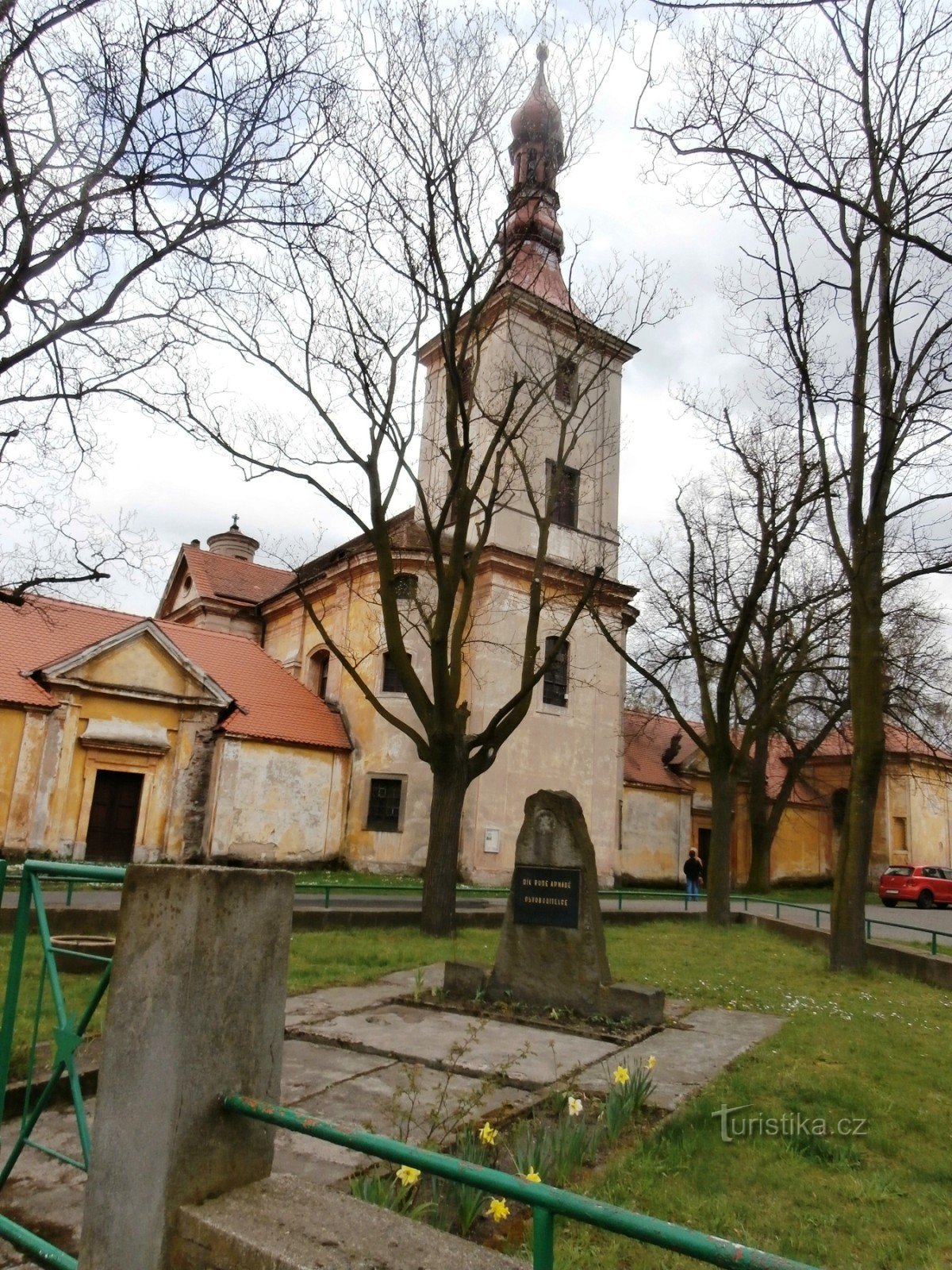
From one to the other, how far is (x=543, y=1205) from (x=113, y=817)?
2295 centimetres

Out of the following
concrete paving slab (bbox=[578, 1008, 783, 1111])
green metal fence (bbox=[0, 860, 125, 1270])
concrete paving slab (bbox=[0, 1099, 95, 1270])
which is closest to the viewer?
green metal fence (bbox=[0, 860, 125, 1270])

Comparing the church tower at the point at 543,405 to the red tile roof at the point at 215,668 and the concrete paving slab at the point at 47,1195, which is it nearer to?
the red tile roof at the point at 215,668

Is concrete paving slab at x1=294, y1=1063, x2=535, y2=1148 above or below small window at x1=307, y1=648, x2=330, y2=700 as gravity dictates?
below

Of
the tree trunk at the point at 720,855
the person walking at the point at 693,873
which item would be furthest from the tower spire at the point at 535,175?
the person walking at the point at 693,873

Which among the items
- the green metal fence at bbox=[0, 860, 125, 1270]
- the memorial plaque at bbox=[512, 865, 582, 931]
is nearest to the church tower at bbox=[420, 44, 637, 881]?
the memorial plaque at bbox=[512, 865, 582, 931]

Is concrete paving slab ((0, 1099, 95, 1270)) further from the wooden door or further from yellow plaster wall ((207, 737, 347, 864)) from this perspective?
yellow plaster wall ((207, 737, 347, 864))

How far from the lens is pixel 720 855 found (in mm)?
18266

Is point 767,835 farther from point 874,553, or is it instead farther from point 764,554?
point 874,553

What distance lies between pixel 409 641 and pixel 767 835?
15.4 metres

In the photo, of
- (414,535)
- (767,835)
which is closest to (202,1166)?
(414,535)

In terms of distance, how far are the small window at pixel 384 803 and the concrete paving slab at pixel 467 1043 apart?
18151mm

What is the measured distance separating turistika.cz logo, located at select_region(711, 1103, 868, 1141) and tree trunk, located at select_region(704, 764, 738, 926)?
12.1m

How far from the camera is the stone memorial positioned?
818cm

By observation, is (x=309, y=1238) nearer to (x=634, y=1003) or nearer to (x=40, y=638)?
(x=634, y=1003)
